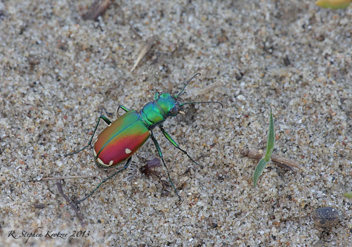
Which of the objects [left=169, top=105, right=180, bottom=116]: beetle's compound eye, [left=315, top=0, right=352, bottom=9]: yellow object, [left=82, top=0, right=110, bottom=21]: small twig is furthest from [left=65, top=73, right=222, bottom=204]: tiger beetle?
[left=315, top=0, right=352, bottom=9]: yellow object

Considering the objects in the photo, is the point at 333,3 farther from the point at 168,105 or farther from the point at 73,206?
the point at 73,206

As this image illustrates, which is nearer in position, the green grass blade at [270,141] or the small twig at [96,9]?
the green grass blade at [270,141]

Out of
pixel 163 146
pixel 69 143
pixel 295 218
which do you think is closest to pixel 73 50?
pixel 69 143

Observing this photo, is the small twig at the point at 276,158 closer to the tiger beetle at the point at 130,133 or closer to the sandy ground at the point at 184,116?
the sandy ground at the point at 184,116

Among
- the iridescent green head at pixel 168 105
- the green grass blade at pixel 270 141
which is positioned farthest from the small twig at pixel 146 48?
the green grass blade at pixel 270 141

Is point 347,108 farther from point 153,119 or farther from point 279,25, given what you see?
point 153,119
